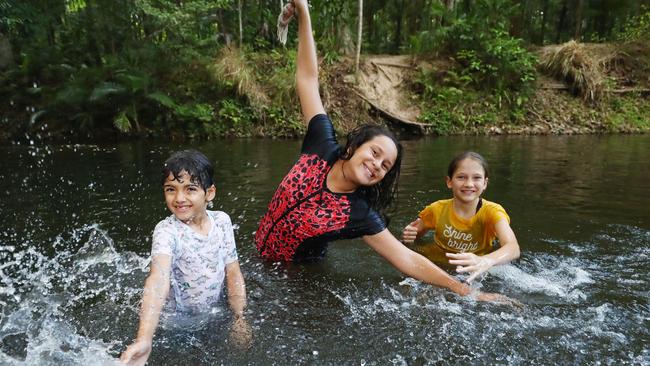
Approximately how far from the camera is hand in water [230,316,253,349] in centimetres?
262

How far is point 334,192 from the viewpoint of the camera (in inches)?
123

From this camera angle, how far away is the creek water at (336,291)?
8.38 ft

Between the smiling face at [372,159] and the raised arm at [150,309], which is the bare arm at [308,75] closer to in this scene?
the smiling face at [372,159]

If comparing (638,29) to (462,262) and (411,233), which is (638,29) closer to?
(411,233)

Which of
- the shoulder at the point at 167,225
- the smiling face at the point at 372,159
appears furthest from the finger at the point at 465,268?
the shoulder at the point at 167,225

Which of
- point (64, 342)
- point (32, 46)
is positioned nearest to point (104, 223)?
point (64, 342)

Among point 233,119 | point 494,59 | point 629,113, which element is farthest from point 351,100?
point 629,113

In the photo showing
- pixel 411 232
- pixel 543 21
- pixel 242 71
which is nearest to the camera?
pixel 411 232

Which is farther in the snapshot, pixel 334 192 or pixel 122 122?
pixel 122 122

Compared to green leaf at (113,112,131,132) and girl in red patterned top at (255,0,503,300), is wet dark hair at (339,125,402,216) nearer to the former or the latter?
girl in red patterned top at (255,0,503,300)

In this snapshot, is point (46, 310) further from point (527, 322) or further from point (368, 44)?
point (368, 44)

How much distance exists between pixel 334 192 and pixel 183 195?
99cm

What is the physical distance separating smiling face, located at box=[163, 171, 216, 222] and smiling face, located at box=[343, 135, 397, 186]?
93cm

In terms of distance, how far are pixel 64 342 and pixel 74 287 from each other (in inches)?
35.1
